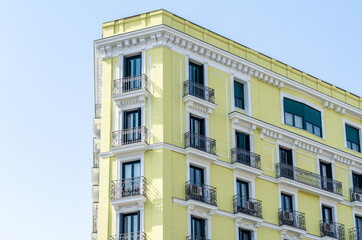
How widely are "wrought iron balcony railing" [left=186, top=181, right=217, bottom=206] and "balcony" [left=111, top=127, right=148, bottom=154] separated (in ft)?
11.2

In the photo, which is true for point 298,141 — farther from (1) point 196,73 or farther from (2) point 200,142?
(1) point 196,73

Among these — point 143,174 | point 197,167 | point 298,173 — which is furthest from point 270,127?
point 143,174

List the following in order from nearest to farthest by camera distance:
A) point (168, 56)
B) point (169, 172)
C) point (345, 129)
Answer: point (169, 172) < point (168, 56) < point (345, 129)

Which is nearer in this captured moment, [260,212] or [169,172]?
[169,172]

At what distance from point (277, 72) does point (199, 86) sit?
23.3 ft

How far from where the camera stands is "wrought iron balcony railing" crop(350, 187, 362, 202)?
52031 mm

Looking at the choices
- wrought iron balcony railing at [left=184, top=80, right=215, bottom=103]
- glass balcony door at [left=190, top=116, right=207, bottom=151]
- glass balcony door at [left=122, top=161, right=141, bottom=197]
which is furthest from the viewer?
wrought iron balcony railing at [left=184, top=80, right=215, bottom=103]

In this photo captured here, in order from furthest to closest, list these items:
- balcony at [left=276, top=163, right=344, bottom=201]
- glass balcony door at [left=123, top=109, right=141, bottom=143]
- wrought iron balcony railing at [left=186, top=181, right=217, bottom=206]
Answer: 1. balcony at [left=276, top=163, right=344, bottom=201]
2. glass balcony door at [left=123, top=109, right=141, bottom=143]
3. wrought iron balcony railing at [left=186, top=181, right=217, bottom=206]

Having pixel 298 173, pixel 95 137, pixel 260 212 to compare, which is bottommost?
pixel 260 212

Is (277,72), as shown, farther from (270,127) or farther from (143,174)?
(143,174)

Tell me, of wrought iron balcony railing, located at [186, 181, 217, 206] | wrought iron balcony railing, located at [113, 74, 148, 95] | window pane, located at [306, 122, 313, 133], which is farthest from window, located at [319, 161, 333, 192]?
wrought iron balcony railing, located at [113, 74, 148, 95]

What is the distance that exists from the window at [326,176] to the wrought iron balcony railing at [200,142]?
9238 millimetres

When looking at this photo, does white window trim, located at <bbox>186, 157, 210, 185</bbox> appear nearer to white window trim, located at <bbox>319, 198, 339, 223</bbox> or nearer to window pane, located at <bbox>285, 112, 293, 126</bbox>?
window pane, located at <bbox>285, 112, 293, 126</bbox>

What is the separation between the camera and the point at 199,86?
152 ft
